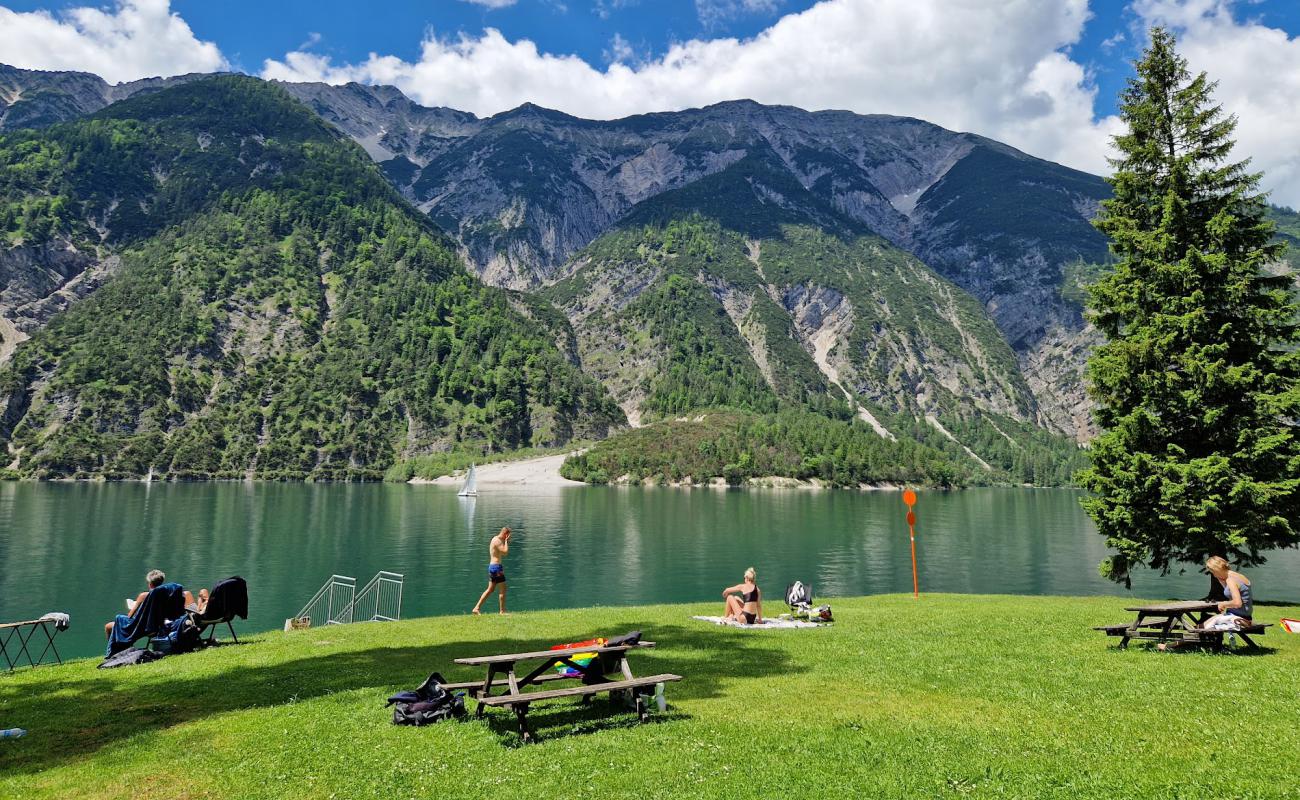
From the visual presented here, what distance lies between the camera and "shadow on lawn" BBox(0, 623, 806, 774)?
10711 mm

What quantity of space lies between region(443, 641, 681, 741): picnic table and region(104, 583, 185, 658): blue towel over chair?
34.7 feet

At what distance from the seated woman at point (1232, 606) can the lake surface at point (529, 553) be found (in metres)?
34.2

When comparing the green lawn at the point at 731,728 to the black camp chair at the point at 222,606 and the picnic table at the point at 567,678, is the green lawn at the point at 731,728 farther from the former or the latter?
the black camp chair at the point at 222,606

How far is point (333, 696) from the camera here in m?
12.5

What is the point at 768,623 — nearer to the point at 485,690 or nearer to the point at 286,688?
the point at 485,690

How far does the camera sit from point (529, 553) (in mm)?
73375

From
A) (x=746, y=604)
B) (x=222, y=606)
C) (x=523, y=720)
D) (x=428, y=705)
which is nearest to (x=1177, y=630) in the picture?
(x=746, y=604)

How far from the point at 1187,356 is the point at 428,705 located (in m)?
26.9

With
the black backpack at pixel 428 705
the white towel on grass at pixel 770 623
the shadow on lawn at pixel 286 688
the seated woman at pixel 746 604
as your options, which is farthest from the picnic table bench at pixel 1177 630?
the black backpack at pixel 428 705

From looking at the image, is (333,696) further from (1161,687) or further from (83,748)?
(1161,687)

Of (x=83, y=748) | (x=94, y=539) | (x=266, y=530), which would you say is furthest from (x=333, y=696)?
(x=266, y=530)

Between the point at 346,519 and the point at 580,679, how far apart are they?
102 m

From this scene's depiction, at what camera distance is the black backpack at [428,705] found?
10.9m

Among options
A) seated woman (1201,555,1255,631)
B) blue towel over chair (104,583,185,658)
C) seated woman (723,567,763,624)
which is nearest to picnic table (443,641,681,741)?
seated woman (723,567,763,624)
